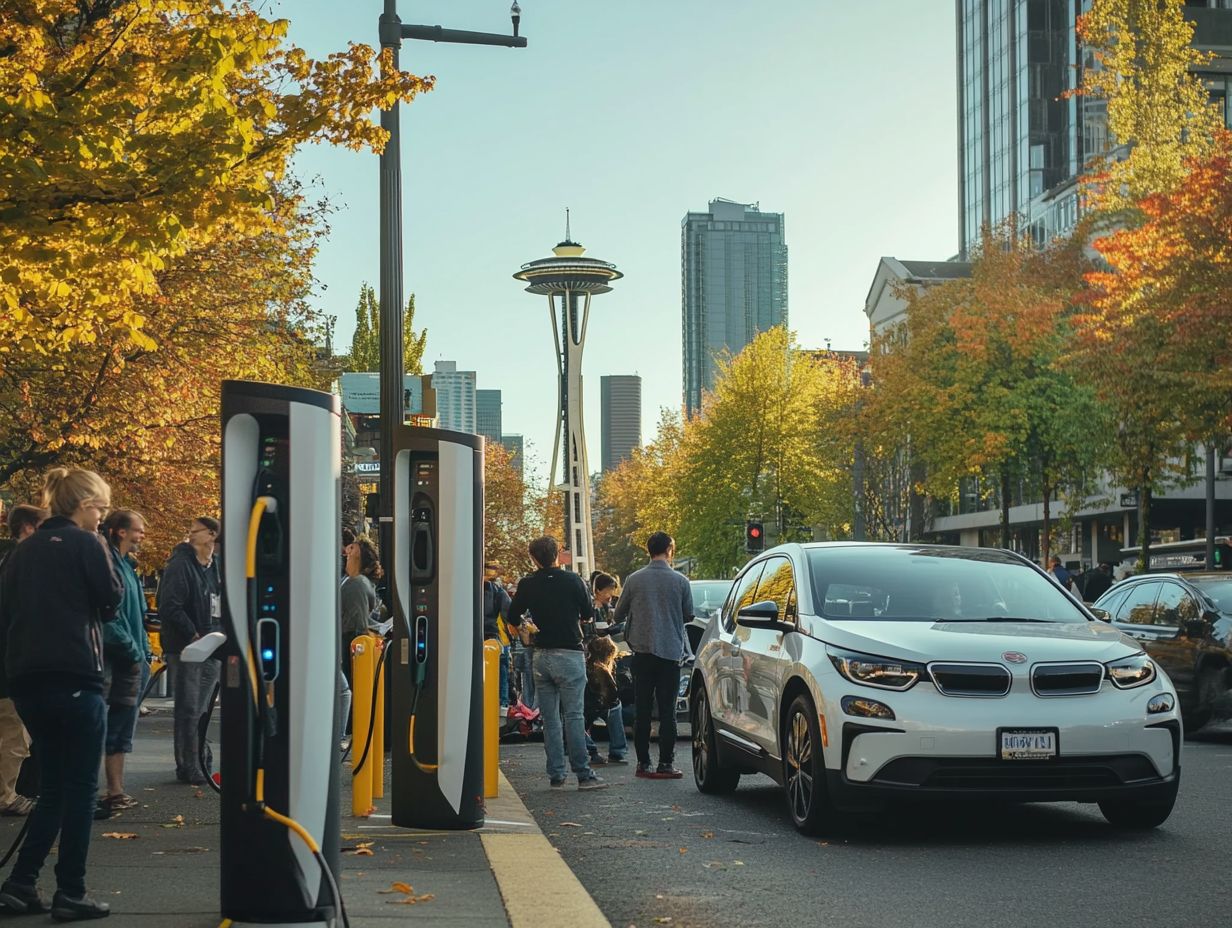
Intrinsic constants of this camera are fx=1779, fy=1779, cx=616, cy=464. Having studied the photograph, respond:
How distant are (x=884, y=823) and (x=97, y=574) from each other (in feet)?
17.1

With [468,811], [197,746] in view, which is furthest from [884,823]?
[197,746]

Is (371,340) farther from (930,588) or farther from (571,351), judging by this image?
(930,588)

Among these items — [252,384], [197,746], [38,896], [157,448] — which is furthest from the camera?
[157,448]

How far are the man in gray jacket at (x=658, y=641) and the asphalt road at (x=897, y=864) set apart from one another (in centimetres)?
149

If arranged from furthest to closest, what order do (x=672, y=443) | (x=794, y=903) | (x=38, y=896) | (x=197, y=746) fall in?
Result: (x=672, y=443) → (x=197, y=746) → (x=794, y=903) → (x=38, y=896)

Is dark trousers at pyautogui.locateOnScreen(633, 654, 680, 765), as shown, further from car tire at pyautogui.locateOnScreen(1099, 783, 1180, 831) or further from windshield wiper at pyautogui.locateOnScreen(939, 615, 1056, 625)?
car tire at pyautogui.locateOnScreen(1099, 783, 1180, 831)

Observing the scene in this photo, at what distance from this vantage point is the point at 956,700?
30.3ft

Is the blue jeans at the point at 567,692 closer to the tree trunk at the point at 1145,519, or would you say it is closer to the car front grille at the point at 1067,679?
the car front grille at the point at 1067,679

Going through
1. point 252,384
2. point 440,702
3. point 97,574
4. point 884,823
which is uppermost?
point 252,384

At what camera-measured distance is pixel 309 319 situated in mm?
30844

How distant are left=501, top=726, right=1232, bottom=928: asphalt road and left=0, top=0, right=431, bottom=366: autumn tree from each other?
4.77m

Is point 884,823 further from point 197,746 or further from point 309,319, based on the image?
point 309,319

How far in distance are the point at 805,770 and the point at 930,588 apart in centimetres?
145

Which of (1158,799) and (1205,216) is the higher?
(1205,216)
